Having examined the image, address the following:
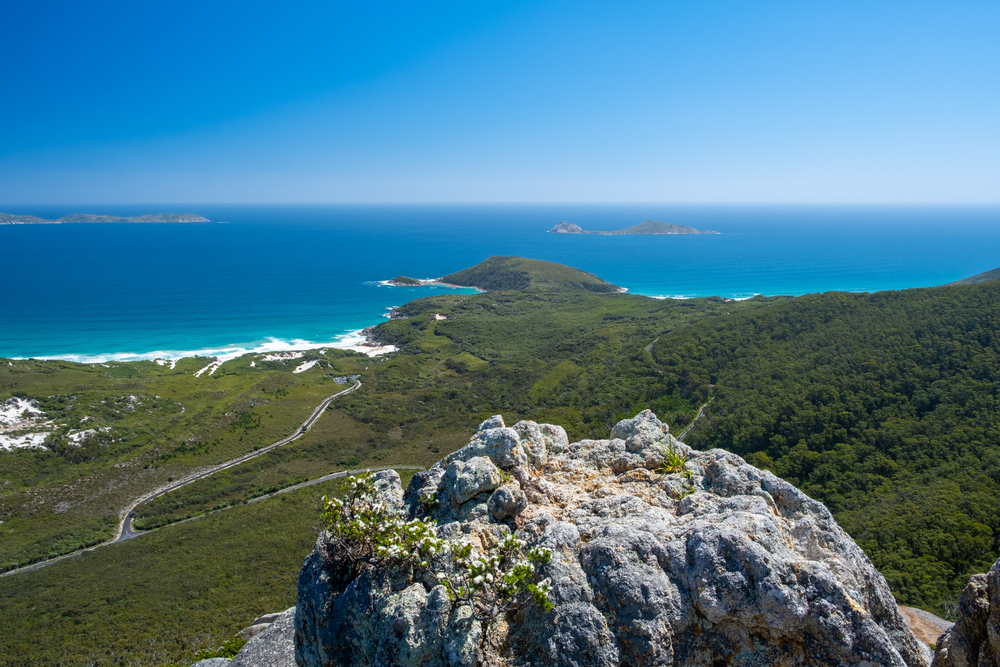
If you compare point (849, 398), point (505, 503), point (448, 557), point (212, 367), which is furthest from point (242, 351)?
point (448, 557)

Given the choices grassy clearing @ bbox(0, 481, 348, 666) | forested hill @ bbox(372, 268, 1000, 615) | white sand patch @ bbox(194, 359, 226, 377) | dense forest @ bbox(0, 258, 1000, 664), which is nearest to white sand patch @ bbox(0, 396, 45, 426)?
dense forest @ bbox(0, 258, 1000, 664)

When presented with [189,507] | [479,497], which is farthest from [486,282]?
[479,497]

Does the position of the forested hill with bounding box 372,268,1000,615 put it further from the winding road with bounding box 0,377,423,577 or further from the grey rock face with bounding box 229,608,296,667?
the grey rock face with bounding box 229,608,296,667

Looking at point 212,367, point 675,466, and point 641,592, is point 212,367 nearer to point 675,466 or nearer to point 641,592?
point 675,466

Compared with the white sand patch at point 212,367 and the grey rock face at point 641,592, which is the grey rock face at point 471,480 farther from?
the white sand patch at point 212,367

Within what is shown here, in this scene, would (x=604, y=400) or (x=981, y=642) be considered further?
(x=604, y=400)

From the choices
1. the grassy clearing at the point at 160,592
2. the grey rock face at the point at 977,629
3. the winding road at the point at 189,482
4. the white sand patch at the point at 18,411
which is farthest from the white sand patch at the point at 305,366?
the grey rock face at the point at 977,629

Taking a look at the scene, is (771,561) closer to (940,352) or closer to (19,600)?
(19,600)
